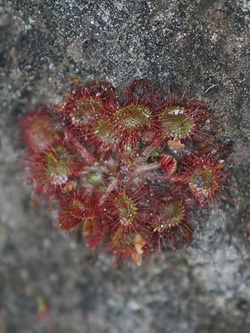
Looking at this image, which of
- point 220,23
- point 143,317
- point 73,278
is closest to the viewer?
point 220,23

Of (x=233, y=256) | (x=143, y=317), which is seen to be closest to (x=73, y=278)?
(x=143, y=317)

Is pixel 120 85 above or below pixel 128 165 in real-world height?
above

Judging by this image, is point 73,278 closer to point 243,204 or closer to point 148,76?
point 243,204

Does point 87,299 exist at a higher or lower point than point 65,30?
lower

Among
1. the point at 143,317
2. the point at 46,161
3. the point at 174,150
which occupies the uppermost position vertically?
the point at 46,161

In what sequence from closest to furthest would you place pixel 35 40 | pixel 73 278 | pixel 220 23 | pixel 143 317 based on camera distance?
1. pixel 220 23
2. pixel 35 40
3. pixel 143 317
4. pixel 73 278

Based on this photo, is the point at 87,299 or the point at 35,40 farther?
the point at 87,299

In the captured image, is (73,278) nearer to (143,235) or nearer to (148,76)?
(143,235)
